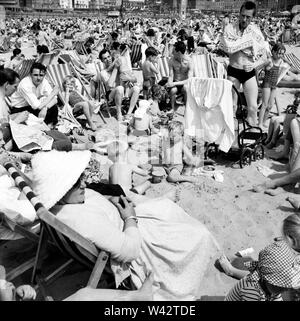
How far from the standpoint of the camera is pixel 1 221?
7.87ft

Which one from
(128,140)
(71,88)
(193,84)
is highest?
(193,84)

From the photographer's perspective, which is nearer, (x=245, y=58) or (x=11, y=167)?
(x=11, y=167)

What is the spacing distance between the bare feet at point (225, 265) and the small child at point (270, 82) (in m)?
3.71

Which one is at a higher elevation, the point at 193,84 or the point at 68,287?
the point at 193,84

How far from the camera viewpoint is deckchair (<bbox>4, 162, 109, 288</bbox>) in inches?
77.9

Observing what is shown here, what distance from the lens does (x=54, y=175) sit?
6.72 ft

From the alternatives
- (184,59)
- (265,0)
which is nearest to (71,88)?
(184,59)

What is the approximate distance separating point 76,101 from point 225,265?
4.53m

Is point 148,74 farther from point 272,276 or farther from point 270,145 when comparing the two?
point 272,276

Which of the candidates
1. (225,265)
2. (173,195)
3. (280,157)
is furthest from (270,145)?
(225,265)

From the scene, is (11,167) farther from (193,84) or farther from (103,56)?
(103,56)

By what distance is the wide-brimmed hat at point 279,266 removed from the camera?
182 centimetres

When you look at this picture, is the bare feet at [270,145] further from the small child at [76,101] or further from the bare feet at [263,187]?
the small child at [76,101]

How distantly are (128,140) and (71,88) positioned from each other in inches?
66.9
